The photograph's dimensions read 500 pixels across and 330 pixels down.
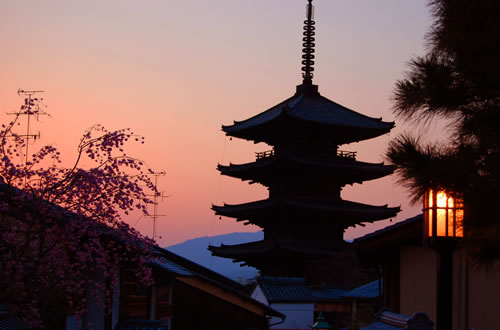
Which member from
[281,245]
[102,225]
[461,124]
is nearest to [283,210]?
[281,245]

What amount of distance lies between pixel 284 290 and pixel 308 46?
23548 mm

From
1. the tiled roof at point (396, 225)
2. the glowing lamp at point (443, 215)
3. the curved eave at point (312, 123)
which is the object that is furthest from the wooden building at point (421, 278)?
the curved eave at point (312, 123)

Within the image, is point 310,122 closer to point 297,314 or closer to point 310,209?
point 310,209

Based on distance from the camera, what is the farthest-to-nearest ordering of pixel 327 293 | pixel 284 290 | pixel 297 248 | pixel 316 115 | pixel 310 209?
pixel 316 115
pixel 310 209
pixel 297 248
pixel 327 293
pixel 284 290

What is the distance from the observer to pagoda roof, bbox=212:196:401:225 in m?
49.8

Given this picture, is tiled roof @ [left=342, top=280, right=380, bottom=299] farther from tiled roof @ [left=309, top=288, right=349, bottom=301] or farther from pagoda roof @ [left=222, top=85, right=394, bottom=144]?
pagoda roof @ [left=222, top=85, right=394, bottom=144]

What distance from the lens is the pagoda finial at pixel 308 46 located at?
56.3 metres

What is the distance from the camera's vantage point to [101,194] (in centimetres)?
1420

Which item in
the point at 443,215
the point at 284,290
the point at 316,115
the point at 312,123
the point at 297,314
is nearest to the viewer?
the point at 443,215

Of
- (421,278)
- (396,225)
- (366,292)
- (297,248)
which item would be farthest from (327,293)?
(396,225)

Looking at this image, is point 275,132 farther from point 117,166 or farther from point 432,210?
point 432,210

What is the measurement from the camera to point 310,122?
169 ft

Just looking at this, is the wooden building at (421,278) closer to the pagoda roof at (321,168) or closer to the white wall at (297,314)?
the white wall at (297,314)

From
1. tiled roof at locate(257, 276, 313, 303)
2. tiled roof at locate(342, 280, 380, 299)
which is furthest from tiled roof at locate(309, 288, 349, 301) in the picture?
tiled roof at locate(257, 276, 313, 303)
